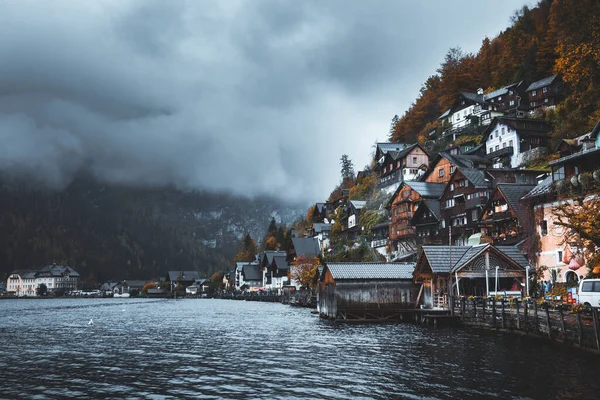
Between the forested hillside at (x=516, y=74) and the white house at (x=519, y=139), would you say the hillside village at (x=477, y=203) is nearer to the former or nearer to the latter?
the white house at (x=519, y=139)

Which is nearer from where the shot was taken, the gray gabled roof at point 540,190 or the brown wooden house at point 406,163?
the gray gabled roof at point 540,190

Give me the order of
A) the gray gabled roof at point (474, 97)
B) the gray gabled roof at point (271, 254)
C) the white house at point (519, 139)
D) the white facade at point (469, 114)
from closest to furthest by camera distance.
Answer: the white house at point (519, 139), the white facade at point (469, 114), the gray gabled roof at point (474, 97), the gray gabled roof at point (271, 254)

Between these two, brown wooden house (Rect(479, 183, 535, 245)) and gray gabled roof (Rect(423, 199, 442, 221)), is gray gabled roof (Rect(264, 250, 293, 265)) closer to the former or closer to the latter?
gray gabled roof (Rect(423, 199, 442, 221))

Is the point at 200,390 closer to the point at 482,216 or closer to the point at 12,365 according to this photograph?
the point at 12,365

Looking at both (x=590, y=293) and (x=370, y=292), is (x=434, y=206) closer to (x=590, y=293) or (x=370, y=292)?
(x=370, y=292)

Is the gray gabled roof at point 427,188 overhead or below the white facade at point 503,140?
below

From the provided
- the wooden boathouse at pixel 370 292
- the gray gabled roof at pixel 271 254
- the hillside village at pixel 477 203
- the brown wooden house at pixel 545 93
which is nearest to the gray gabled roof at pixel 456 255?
the hillside village at pixel 477 203

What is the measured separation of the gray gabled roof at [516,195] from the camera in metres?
68.8

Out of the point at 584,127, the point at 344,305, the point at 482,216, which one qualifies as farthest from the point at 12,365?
the point at 584,127

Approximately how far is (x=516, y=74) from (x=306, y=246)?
74.4m

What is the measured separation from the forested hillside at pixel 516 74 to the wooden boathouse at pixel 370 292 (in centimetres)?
2978

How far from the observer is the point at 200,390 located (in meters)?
23.6

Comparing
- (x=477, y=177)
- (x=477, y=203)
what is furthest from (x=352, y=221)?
(x=477, y=203)

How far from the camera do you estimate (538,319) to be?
38.3 metres
